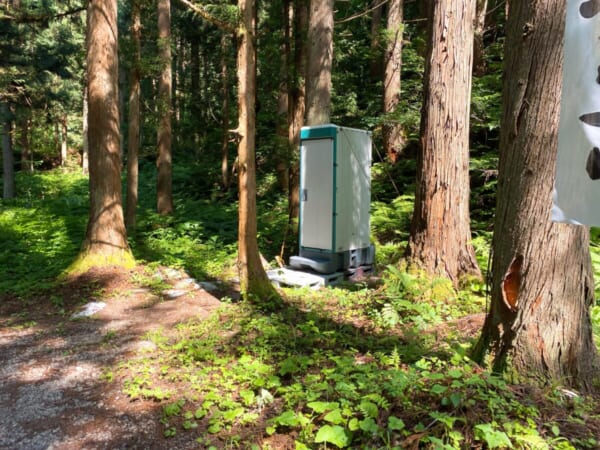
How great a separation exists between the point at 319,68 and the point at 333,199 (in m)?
2.90

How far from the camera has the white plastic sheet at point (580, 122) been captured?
206 cm

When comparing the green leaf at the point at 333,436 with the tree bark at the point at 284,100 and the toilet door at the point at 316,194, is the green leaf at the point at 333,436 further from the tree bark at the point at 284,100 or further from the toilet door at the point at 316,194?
the tree bark at the point at 284,100

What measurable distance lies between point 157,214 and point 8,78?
260 inches

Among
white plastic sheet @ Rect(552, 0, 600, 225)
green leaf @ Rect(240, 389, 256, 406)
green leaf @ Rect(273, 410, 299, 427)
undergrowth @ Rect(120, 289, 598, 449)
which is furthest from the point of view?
green leaf @ Rect(240, 389, 256, 406)

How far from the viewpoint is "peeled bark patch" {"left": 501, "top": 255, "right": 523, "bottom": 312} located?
280cm

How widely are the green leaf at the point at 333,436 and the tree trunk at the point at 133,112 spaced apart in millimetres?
10114

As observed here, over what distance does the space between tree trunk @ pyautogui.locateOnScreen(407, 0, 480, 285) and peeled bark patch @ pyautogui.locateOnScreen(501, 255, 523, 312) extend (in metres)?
2.66

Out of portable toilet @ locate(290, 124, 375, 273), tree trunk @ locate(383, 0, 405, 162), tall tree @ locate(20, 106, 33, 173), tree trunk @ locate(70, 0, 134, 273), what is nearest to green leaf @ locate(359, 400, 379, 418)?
portable toilet @ locate(290, 124, 375, 273)

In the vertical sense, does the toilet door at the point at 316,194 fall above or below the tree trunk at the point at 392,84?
below

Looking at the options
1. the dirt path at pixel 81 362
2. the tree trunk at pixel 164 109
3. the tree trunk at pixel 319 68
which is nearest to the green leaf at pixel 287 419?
the dirt path at pixel 81 362

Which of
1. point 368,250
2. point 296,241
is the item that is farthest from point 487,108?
point 296,241

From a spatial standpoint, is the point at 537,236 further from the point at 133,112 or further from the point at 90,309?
the point at 133,112

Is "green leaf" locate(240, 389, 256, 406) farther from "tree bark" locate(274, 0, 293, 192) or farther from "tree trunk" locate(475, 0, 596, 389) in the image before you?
"tree bark" locate(274, 0, 293, 192)

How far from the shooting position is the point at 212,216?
42.7 ft
